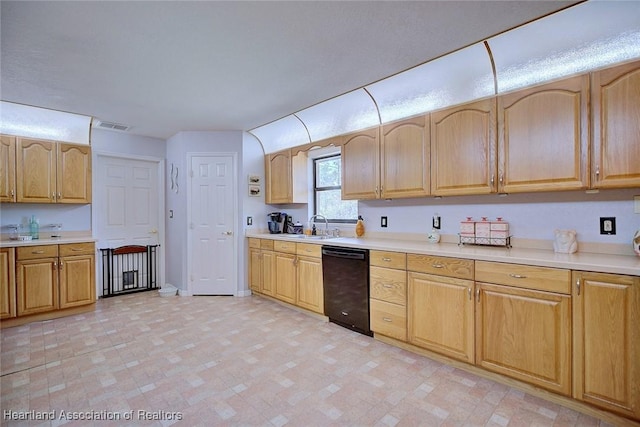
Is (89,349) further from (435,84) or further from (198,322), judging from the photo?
(435,84)

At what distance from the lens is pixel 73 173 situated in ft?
12.5

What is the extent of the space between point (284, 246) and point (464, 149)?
2288 mm

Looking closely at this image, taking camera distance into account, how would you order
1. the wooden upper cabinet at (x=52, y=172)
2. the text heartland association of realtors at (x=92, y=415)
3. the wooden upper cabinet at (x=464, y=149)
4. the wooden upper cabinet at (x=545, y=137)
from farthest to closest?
the wooden upper cabinet at (x=52, y=172)
the wooden upper cabinet at (x=464, y=149)
the wooden upper cabinet at (x=545, y=137)
the text heartland association of realtors at (x=92, y=415)

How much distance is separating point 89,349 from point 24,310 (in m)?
1.31

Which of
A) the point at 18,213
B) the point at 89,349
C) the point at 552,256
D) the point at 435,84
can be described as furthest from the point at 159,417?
the point at 18,213

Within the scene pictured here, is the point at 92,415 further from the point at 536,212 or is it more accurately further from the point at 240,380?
the point at 536,212

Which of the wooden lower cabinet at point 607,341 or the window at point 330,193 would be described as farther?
the window at point 330,193

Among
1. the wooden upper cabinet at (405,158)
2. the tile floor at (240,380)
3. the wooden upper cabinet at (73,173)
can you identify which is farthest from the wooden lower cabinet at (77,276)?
the wooden upper cabinet at (405,158)

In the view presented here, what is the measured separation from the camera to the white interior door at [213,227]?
14.3 ft

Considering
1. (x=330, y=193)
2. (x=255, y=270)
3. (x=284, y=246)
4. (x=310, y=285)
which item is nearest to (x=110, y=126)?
(x=255, y=270)

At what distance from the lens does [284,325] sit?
10.6 feet

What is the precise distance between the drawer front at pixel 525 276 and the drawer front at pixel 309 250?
5.38 feet

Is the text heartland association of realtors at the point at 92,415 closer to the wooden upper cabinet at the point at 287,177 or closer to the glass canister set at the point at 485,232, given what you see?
the glass canister set at the point at 485,232

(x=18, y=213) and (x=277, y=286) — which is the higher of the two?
(x=18, y=213)
